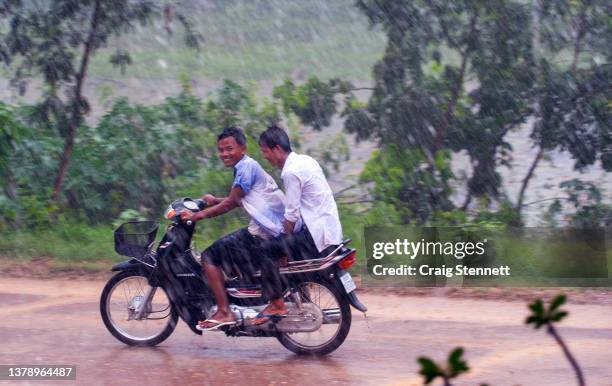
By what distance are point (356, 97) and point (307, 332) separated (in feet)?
18.9

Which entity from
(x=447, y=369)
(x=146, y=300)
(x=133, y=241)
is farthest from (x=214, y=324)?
(x=447, y=369)

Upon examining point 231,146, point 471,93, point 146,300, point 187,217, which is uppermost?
point 471,93

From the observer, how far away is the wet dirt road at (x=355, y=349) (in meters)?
6.21

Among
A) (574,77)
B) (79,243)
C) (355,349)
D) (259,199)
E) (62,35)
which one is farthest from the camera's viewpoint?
(62,35)

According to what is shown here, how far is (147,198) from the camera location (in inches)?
479

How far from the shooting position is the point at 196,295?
6.82m

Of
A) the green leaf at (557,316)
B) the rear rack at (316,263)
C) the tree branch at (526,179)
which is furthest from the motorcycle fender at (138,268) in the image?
the tree branch at (526,179)

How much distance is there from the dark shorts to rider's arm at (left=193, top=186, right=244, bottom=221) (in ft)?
0.72

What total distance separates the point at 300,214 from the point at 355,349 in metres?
1.25

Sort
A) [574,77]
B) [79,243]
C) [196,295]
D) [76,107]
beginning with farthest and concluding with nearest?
1. [76,107]
2. [574,77]
3. [79,243]
4. [196,295]

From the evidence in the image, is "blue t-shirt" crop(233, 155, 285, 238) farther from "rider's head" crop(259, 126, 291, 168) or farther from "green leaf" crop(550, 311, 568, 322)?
"green leaf" crop(550, 311, 568, 322)

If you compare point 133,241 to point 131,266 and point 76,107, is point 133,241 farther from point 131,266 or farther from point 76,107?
point 76,107

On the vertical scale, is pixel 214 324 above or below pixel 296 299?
below

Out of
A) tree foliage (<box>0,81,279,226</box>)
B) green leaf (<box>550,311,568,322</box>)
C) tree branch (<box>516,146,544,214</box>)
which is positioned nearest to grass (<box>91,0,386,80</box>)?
tree foliage (<box>0,81,279,226</box>)
